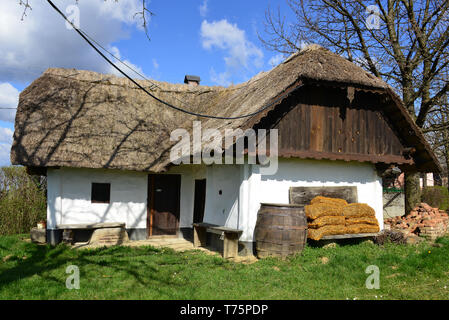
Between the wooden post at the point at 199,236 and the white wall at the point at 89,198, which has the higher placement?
the white wall at the point at 89,198

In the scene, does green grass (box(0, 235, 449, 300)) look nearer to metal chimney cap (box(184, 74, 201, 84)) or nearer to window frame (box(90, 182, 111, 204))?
window frame (box(90, 182, 111, 204))

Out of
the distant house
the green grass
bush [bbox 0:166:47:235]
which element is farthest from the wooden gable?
bush [bbox 0:166:47:235]

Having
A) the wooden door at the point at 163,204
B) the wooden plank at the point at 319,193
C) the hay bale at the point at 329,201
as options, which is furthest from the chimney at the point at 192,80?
the hay bale at the point at 329,201

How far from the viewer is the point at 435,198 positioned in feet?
63.9

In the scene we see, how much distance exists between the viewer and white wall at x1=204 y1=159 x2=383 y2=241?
8469 millimetres

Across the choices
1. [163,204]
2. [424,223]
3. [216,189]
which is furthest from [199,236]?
[424,223]

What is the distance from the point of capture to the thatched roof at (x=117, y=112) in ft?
29.4

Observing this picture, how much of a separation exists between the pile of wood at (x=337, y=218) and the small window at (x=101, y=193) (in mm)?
5782

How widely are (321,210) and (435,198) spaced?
14198 millimetres

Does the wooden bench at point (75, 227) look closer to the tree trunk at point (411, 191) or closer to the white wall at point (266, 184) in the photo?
the white wall at point (266, 184)

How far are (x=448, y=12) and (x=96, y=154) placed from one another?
40.2 ft

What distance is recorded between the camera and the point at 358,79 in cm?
884

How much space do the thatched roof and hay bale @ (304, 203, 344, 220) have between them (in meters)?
2.47

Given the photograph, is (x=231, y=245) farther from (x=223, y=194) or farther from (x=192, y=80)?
(x=192, y=80)
